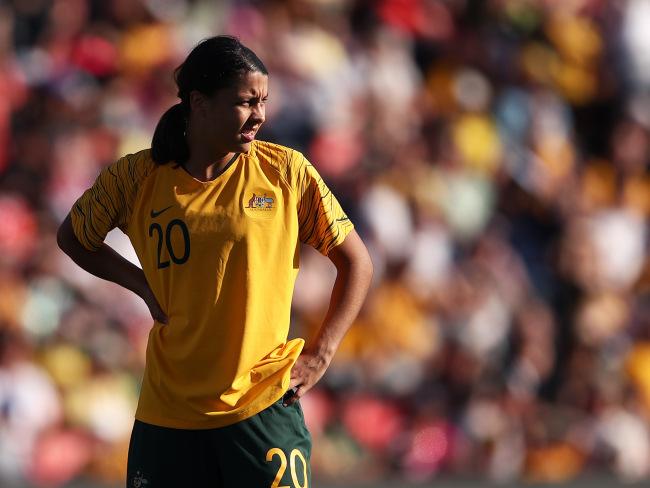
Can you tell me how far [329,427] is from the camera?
820 centimetres

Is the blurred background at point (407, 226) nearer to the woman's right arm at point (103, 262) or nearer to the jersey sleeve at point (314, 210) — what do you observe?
the woman's right arm at point (103, 262)

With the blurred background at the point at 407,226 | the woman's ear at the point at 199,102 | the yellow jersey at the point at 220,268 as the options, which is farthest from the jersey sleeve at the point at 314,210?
the blurred background at the point at 407,226

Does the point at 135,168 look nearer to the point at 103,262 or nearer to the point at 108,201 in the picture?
the point at 108,201

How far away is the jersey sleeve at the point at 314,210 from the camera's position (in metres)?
3.85

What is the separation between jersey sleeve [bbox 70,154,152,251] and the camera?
152 inches

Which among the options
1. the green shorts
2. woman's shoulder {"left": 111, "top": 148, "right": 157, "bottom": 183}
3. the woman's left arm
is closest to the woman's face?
woman's shoulder {"left": 111, "top": 148, "right": 157, "bottom": 183}

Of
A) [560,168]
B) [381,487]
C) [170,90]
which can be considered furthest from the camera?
[560,168]

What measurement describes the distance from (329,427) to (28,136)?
98.7 inches

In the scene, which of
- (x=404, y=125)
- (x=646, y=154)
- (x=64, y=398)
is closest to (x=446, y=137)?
(x=404, y=125)

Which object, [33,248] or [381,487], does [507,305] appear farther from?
[33,248]

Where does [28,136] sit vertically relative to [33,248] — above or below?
above

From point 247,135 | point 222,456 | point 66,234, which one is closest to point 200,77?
point 247,135

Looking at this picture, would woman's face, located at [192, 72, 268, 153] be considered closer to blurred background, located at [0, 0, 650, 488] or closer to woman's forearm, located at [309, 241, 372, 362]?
woman's forearm, located at [309, 241, 372, 362]

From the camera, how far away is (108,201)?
12.8 feet
